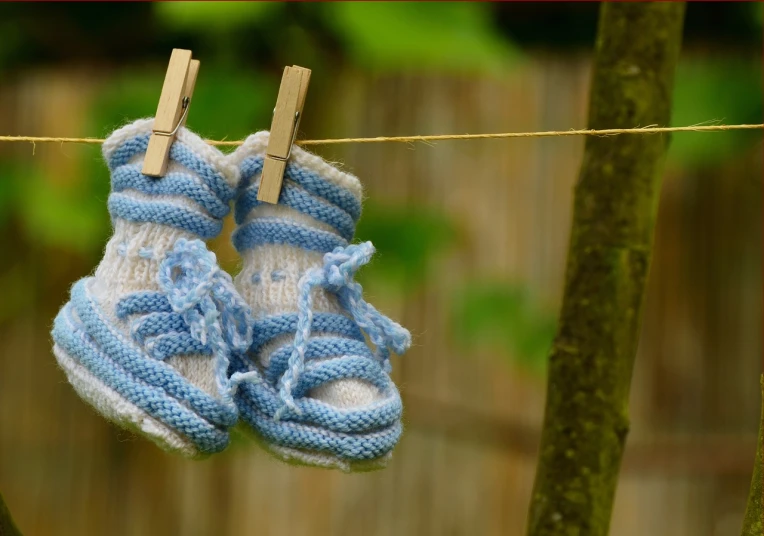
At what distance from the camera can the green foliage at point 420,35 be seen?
1621mm

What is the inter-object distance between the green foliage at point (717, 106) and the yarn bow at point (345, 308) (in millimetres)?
1207

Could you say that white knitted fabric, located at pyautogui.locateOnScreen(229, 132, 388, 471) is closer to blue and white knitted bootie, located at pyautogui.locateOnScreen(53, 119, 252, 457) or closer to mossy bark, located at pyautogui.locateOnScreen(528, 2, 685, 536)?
blue and white knitted bootie, located at pyautogui.locateOnScreen(53, 119, 252, 457)

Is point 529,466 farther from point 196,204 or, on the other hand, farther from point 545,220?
point 196,204

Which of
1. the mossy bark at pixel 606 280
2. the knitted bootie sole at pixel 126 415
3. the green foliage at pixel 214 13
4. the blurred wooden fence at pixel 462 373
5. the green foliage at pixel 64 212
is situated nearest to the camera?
the knitted bootie sole at pixel 126 415

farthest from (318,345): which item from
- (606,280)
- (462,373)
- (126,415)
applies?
(462,373)

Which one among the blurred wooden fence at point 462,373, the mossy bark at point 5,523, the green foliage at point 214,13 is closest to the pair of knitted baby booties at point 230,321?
the mossy bark at point 5,523

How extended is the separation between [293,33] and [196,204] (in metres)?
1.24

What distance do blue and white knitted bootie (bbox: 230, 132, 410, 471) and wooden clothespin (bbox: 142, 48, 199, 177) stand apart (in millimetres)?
56

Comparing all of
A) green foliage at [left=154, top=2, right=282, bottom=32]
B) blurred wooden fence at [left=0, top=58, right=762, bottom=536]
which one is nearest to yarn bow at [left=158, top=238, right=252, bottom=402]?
green foliage at [left=154, top=2, right=282, bottom=32]

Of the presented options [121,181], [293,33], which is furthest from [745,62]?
[121,181]

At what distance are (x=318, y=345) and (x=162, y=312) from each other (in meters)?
0.11

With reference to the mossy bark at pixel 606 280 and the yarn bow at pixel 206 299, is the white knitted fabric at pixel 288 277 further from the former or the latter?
the mossy bark at pixel 606 280

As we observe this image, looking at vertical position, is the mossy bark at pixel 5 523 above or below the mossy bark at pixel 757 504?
below

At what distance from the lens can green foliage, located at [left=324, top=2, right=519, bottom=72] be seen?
1621 mm
